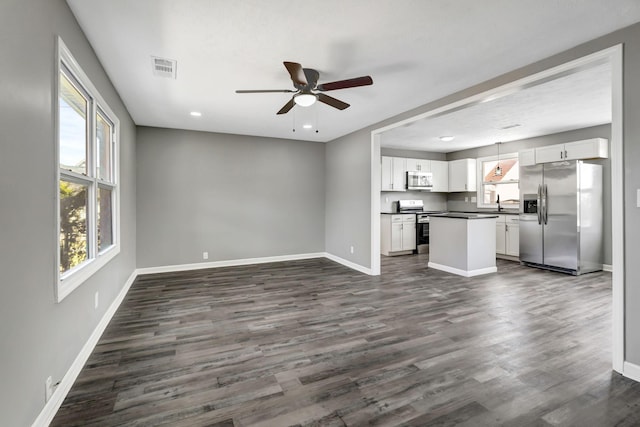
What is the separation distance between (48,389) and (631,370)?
3836mm

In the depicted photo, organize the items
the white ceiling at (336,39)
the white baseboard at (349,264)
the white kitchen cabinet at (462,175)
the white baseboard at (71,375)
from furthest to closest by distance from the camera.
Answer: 1. the white kitchen cabinet at (462,175)
2. the white baseboard at (349,264)
3. the white ceiling at (336,39)
4. the white baseboard at (71,375)

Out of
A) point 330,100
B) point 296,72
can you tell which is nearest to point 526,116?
point 330,100

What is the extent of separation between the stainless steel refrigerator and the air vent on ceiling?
20.3ft

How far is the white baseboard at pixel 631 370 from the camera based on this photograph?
215cm

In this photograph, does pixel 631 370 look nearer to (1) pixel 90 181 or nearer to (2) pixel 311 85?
(2) pixel 311 85

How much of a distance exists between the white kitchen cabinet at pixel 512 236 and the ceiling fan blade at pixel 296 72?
5.73m

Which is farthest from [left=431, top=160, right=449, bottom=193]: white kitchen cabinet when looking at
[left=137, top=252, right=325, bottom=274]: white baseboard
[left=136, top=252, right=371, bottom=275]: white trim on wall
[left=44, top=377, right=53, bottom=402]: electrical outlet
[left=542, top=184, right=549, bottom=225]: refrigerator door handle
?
[left=44, top=377, right=53, bottom=402]: electrical outlet

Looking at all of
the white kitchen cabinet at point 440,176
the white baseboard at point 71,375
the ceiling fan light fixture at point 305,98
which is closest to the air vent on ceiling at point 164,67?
the ceiling fan light fixture at point 305,98

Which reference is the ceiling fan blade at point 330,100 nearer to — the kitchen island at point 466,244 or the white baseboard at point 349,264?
the white baseboard at point 349,264

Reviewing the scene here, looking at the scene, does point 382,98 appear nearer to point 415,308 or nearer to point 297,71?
point 297,71

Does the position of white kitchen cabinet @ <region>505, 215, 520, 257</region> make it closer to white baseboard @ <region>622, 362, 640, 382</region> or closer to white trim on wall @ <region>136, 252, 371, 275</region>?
white trim on wall @ <region>136, 252, 371, 275</region>

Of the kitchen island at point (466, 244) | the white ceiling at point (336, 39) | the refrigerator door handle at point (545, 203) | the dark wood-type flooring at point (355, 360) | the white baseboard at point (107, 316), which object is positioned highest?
the white ceiling at point (336, 39)

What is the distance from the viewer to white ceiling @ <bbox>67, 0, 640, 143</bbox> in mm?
2070

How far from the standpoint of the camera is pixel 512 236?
21.0ft
